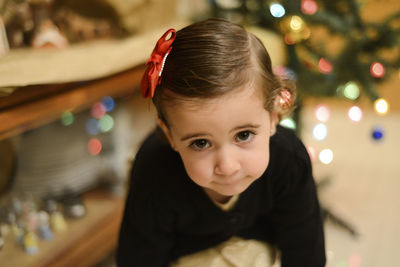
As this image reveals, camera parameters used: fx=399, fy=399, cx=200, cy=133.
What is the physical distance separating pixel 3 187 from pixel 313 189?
907mm

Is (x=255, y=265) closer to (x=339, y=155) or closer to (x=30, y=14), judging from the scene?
(x=30, y=14)

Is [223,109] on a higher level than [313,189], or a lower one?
higher

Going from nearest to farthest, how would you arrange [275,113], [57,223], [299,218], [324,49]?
[275,113], [299,218], [57,223], [324,49]

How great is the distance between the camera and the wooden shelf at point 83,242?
105 centimetres

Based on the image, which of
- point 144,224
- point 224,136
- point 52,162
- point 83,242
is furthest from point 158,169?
point 52,162

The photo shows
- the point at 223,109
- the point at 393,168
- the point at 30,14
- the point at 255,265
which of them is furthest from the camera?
the point at 393,168

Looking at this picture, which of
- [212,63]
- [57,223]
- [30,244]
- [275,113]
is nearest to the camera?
[212,63]

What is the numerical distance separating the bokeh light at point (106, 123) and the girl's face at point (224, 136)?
0.74 meters

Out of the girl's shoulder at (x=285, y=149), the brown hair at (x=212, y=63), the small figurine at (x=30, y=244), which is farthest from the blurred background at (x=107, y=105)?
the brown hair at (x=212, y=63)

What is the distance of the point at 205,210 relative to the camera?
819 mm

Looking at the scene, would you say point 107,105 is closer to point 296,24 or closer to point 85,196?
point 85,196

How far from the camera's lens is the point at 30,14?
1205 mm

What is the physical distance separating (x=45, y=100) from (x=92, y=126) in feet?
1.62

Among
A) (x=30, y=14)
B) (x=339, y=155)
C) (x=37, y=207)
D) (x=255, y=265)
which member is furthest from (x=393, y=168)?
(x=30, y=14)
